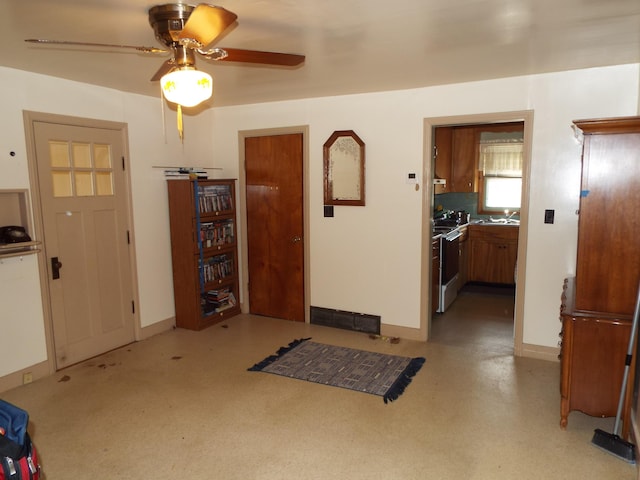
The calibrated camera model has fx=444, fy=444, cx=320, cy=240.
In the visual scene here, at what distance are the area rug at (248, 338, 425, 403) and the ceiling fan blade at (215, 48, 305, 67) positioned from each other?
2403 millimetres

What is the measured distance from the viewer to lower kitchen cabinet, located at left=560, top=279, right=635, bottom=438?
2.70 m

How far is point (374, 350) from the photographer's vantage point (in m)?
4.23

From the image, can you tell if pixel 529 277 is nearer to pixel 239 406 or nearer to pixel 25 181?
pixel 239 406

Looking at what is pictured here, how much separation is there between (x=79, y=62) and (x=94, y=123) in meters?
0.86

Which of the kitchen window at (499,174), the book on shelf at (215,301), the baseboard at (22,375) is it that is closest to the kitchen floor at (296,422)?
the baseboard at (22,375)

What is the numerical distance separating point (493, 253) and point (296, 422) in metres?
4.36

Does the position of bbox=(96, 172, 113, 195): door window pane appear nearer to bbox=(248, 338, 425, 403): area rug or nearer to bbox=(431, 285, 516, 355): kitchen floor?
bbox=(248, 338, 425, 403): area rug

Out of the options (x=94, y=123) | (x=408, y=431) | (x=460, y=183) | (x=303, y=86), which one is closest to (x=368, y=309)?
(x=408, y=431)

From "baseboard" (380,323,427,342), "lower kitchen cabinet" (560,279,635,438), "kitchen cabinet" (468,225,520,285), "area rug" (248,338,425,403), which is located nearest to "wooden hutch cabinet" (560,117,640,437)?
"lower kitchen cabinet" (560,279,635,438)

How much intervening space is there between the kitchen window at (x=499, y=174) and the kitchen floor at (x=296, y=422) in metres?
3.15

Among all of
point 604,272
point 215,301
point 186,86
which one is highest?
point 186,86

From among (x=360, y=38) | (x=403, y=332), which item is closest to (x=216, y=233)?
(x=403, y=332)

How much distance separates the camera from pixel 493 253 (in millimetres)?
6316

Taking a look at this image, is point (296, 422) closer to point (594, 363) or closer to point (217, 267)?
point (594, 363)
